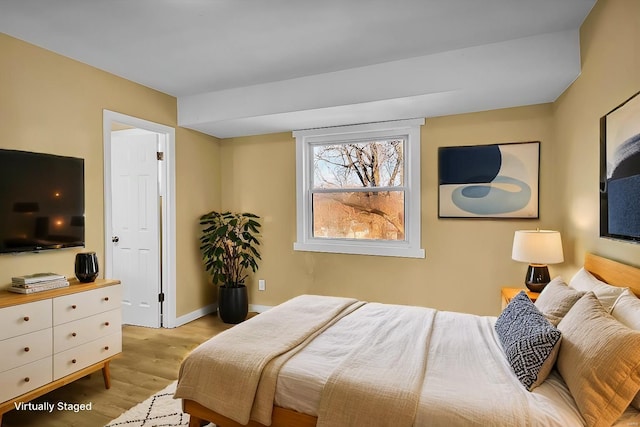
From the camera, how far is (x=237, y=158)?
4.48 m

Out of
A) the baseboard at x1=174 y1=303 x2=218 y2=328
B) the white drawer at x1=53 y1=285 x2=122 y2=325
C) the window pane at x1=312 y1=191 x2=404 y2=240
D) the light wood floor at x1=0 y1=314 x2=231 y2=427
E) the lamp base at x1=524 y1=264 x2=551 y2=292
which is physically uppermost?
the window pane at x1=312 y1=191 x2=404 y2=240

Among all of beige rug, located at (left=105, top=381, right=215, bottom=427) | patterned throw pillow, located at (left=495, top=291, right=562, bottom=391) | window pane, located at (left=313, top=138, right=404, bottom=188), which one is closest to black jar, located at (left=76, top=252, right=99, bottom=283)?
beige rug, located at (left=105, top=381, right=215, bottom=427)

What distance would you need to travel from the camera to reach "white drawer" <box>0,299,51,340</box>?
2045 millimetres

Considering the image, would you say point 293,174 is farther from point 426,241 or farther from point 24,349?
point 24,349

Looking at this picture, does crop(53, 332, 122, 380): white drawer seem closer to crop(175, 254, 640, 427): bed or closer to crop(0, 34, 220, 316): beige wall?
crop(0, 34, 220, 316): beige wall

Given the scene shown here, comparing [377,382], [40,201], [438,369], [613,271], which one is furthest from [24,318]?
[613,271]

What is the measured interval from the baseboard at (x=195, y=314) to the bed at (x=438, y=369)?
2152 mm

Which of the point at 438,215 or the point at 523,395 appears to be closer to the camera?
the point at 523,395

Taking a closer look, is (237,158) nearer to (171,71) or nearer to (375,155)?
(171,71)

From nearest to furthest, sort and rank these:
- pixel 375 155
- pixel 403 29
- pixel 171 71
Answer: pixel 403 29, pixel 171 71, pixel 375 155

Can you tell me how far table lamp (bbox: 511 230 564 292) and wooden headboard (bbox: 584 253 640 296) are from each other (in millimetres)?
264

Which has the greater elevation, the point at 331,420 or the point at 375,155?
the point at 375,155

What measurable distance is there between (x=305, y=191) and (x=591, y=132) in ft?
8.83

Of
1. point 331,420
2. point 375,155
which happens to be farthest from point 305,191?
point 331,420
